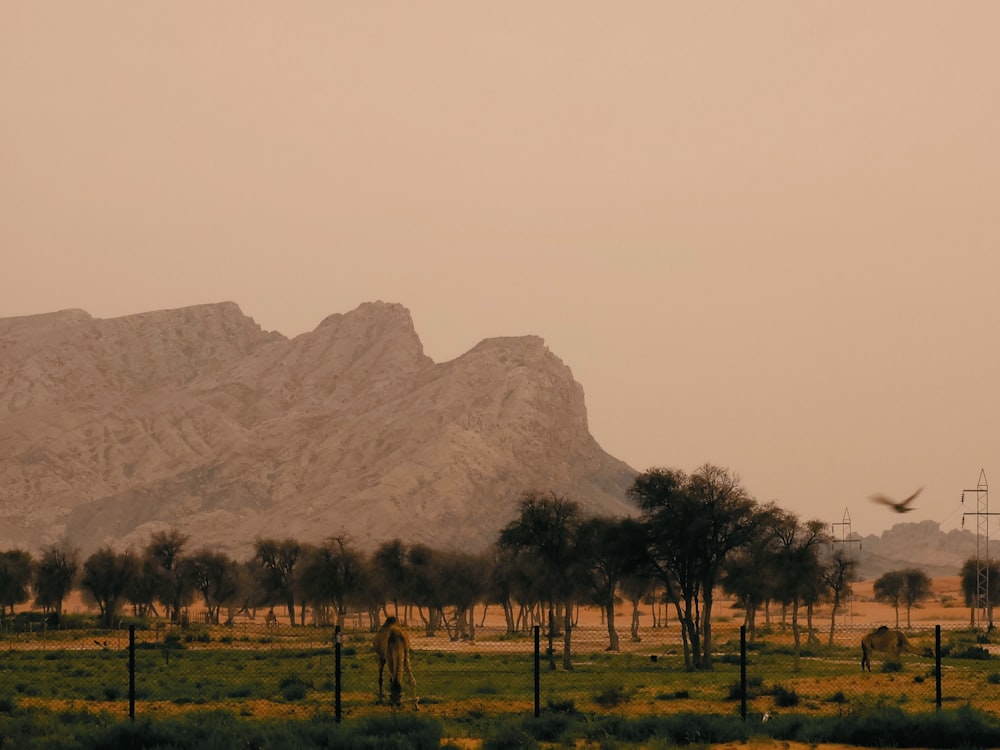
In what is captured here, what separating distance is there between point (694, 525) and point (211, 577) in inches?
3409

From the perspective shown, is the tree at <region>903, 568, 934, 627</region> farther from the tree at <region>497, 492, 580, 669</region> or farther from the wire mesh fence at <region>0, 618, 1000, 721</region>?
the tree at <region>497, 492, 580, 669</region>

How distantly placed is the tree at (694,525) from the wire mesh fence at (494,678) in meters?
4.77

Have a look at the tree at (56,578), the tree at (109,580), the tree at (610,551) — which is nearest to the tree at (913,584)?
the tree at (610,551)

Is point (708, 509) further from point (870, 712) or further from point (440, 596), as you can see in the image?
point (440, 596)

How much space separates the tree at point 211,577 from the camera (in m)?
143

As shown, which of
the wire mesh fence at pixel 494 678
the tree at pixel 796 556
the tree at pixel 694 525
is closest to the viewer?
the wire mesh fence at pixel 494 678

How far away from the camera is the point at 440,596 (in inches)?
4852

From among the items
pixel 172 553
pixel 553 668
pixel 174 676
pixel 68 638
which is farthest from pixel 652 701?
pixel 172 553

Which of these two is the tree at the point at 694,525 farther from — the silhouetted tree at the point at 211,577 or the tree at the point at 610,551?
the silhouetted tree at the point at 211,577

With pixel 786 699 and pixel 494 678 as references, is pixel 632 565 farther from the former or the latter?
pixel 786 699

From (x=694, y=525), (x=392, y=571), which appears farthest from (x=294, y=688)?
(x=392, y=571)

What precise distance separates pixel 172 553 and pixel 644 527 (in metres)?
85.5

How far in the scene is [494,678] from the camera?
53156 mm

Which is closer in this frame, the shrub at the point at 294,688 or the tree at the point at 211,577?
the shrub at the point at 294,688
